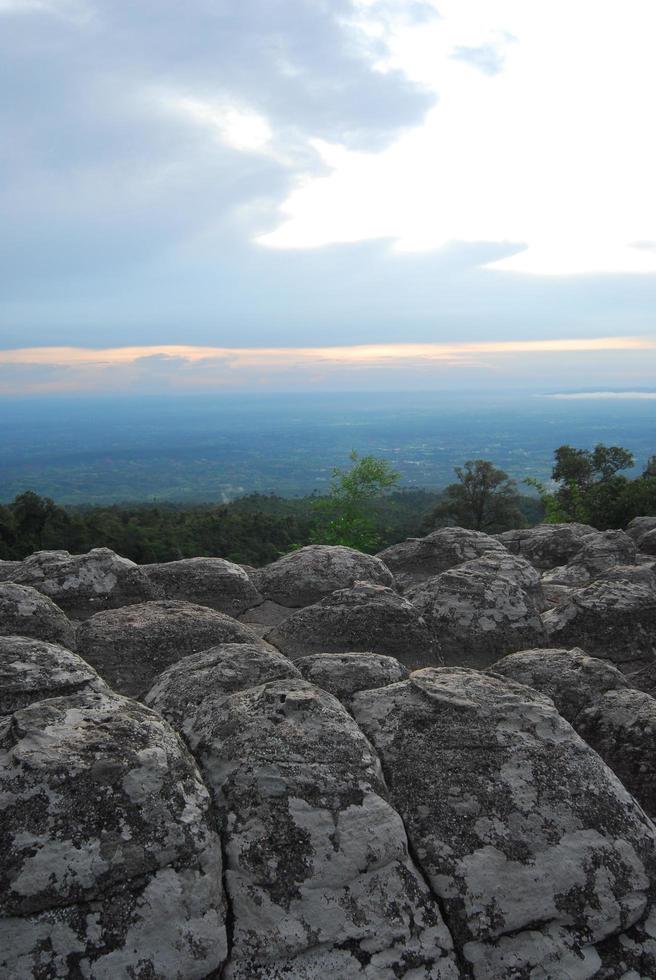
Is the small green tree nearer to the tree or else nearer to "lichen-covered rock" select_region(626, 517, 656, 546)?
the tree

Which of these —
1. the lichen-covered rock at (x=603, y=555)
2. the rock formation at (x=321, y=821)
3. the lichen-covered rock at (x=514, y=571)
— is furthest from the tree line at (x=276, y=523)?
the rock formation at (x=321, y=821)

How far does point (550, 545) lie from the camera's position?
12516mm

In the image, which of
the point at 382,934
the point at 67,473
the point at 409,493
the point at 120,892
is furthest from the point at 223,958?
the point at 67,473

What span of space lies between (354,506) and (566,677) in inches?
811

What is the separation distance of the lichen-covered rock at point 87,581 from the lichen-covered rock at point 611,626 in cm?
499

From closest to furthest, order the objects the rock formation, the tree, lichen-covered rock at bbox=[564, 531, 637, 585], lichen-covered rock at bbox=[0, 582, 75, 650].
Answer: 1. the rock formation
2. lichen-covered rock at bbox=[0, 582, 75, 650]
3. lichen-covered rock at bbox=[564, 531, 637, 585]
4. the tree

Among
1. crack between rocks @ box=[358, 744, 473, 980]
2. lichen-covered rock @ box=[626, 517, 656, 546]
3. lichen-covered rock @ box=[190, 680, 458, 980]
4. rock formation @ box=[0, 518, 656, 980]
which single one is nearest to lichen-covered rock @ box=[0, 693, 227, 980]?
rock formation @ box=[0, 518, 656, 980]

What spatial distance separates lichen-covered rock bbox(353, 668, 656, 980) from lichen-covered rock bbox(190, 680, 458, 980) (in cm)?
19

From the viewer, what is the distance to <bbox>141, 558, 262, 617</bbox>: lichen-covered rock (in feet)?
27.6

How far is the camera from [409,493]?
79438 mm

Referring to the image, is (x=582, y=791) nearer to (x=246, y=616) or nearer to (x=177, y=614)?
(x=177, y=614)

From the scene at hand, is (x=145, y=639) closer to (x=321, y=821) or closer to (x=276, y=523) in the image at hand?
(x=321, y=821)

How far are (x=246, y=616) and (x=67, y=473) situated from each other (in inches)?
7385

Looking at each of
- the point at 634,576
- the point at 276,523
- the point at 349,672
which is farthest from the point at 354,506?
the point at 349,672
